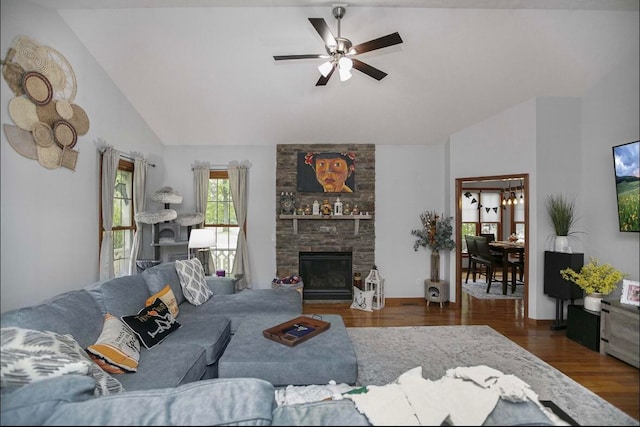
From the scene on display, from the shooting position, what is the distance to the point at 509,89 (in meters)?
3.67

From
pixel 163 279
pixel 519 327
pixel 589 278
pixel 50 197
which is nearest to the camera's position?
pixel 50 197

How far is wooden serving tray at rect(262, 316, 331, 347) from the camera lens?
2225mm

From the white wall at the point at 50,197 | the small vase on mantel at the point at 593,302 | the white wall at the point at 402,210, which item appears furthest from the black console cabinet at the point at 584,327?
the white wall at the point at 50,197

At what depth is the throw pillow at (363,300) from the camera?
453 cm

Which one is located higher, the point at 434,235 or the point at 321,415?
the point at 434,235

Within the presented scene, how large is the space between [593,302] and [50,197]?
4.67 metres

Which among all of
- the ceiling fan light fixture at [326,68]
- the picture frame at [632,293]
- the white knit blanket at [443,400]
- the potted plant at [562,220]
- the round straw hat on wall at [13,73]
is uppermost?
the ceiling fan light fixture at [326,68]

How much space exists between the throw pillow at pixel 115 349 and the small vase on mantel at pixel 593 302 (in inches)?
156

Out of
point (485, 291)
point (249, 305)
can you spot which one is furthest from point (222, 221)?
point (485, 291)

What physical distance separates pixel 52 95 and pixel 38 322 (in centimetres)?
136

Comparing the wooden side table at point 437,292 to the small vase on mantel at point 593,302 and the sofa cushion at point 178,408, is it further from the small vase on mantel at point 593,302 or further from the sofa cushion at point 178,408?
the sofa cushion at point 178,408

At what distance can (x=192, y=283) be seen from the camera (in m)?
3.26

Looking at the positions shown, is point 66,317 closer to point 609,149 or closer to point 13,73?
point 13,73

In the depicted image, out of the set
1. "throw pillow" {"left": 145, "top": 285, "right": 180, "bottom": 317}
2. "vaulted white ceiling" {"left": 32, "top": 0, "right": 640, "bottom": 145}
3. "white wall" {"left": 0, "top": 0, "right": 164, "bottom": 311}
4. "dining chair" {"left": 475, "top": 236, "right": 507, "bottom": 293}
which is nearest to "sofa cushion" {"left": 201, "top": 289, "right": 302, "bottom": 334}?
"throw pillow" {"left": 145, "top": 285, "right": 180, "bottom": 317}
